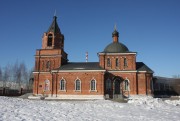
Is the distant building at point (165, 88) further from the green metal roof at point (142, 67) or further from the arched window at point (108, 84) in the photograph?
the arched window at point (108, 84)

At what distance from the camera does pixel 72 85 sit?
109 ft

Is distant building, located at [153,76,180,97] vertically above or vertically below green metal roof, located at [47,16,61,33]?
below

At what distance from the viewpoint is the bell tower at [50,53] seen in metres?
35.2

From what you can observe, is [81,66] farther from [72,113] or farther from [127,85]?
[72,113]

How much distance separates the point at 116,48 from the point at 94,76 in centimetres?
618

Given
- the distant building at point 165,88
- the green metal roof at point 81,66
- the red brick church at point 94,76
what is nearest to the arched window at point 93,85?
the red brick church at point 94,76

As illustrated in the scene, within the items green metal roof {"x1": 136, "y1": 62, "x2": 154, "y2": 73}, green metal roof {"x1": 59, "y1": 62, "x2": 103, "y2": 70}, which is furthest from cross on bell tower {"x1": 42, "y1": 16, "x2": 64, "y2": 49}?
green metal roof {"x1": 136, "y1": 62, "x2": 154, "y2": 73}

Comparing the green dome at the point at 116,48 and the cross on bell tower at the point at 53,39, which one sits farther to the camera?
the cross on bell tower at the point at 53,39

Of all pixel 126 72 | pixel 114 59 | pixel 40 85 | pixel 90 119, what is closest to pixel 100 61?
pixel 114 59

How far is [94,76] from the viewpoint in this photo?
32.7 m

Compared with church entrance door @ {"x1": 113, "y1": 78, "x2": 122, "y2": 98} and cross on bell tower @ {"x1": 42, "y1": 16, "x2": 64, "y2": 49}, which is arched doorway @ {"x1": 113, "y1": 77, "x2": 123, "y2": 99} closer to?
church entrance door @ {"x1": 113, "y1": 78, "x2": 122, "y2": 98}

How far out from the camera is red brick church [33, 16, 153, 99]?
107 ft

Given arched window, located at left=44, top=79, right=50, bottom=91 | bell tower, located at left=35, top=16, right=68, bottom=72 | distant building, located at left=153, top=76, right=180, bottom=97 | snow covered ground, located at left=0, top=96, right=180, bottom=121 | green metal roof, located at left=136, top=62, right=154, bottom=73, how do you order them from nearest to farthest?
snow covered ground, located at left=0, top=96, right=180, bottom=121, green metal roof, located at left=136, top=62, right=154, bottom=73, arched window, located at left=44, top=79, right=50, bottom=91, bell tower, located at left=35, top=16, right=68, bottom=72, distant building, located at left=153, top=76, right=180, bottom=97

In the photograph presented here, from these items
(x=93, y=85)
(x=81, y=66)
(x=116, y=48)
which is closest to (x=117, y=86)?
(x=93, y=85)
